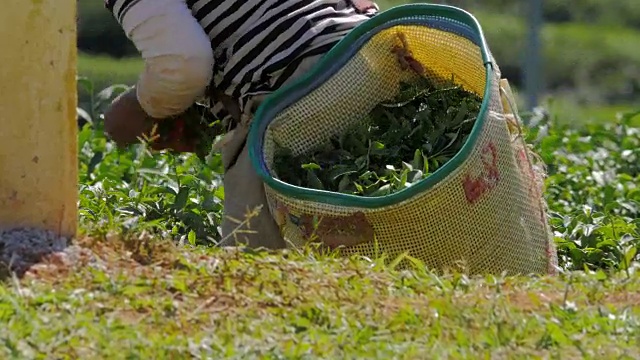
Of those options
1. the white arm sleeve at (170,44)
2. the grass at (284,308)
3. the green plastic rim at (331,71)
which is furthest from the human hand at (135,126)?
the grass at (284,308)

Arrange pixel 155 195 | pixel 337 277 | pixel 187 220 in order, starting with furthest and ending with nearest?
pixel 155 195 → pixel 187 220 → pixel 337 277

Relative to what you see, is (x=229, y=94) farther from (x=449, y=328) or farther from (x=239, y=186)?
(x=449, y=328)

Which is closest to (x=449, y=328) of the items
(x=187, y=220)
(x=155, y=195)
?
(x=187, y=220)

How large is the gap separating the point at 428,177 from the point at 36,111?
1081mm

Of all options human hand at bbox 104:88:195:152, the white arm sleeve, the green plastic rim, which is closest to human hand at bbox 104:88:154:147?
human hand at bbox 104:88:195:152

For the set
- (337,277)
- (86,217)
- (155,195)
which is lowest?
(155,195)

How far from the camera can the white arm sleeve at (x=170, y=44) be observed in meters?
4.50

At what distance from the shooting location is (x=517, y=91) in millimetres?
10586

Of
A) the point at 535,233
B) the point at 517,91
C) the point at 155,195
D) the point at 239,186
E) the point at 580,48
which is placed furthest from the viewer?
the point at 580,48

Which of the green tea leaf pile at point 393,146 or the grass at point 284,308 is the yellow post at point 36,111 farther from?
the green tea leaf pile at point 393,146

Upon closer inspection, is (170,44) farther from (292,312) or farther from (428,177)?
(292,312)

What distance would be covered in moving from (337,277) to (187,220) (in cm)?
168

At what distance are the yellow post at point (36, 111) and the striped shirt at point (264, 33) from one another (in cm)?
105

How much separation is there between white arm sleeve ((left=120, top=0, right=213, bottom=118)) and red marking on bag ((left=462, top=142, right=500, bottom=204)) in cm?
100
